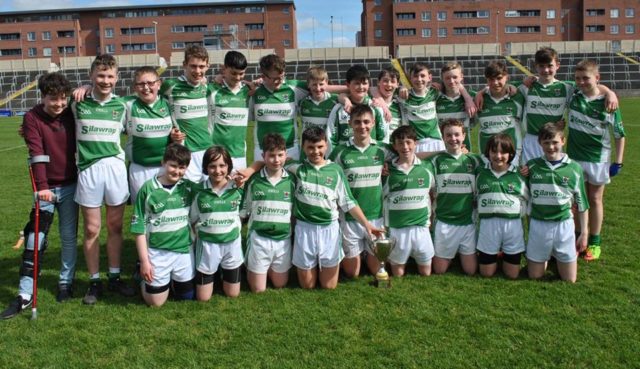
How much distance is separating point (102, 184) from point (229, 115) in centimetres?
134

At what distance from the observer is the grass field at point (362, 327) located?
324 centimetres

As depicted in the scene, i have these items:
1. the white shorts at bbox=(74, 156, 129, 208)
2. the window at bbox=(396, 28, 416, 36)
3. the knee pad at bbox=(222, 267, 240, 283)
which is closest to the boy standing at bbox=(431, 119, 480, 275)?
the knee pad at bbox=(222, 267, 240, 283)

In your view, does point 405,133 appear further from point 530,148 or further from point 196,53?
point 196,53

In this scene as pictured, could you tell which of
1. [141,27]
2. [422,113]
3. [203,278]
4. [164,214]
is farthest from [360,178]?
[141,27]

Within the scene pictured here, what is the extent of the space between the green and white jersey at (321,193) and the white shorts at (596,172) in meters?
2.33

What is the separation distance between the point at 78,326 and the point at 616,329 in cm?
365

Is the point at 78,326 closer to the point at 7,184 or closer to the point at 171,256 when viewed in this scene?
the point at 171,256

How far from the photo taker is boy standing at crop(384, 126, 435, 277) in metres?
4.68

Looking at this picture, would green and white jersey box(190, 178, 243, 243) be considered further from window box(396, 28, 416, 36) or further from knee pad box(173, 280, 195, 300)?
window box(396, 28, 416, 36)

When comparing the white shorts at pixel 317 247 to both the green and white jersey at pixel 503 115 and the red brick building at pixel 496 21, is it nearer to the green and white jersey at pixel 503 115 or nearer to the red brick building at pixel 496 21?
the green and white jersey at pixel 503 115

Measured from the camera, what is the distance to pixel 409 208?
4.71 m

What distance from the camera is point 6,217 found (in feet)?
24.2

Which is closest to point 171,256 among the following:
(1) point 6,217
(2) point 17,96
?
(1) point 6,217

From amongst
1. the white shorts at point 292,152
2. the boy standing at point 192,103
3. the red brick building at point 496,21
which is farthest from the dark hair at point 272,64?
the red brick building at point 496,21
